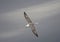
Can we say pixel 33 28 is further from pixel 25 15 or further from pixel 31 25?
pixel 25 15

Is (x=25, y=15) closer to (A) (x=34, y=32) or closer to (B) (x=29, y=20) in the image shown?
(B) (x=29, y=20)

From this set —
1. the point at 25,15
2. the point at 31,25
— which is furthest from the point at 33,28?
the point at 25,15

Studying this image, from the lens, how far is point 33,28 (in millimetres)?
38188

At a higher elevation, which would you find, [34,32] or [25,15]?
[25,15]

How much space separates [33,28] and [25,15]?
4185mm

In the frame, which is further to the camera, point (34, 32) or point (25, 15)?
point (25, 15)

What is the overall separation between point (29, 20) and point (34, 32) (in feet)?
10.8

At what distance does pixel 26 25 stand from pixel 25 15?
311 centimetres

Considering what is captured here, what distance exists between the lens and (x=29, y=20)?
39562 mm

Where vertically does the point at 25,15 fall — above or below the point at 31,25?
above

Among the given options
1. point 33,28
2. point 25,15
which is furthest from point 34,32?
point 25,15

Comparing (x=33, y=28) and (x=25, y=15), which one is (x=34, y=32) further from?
(x=25, y=15)

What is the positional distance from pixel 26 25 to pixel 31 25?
1.15 meters

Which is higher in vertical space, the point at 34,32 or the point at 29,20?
the point at 29,20
